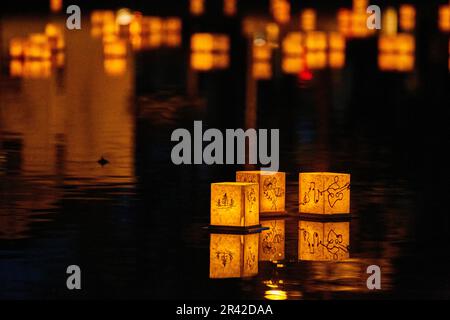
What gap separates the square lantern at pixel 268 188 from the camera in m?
20.7

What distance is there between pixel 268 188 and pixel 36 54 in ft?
88.3

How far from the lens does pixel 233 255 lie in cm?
1825

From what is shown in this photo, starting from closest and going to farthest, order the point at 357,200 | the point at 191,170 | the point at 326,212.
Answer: the point at 326,212 < the point at 357,200 < the point at 191,170

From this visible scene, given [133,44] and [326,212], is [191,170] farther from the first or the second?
[133,44]

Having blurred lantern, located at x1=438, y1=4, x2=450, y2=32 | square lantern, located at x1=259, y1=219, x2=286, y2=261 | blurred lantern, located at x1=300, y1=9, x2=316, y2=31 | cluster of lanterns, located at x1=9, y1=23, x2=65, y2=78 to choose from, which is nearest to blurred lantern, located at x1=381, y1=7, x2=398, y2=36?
blurred lantern, located at x1=438, y1=4, x2=450, y2=32

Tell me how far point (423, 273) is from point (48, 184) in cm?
807

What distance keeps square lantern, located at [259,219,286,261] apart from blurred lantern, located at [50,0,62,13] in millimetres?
43543

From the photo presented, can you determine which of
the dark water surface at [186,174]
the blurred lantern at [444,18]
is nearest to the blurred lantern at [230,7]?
the blurred lantern at [444,18]

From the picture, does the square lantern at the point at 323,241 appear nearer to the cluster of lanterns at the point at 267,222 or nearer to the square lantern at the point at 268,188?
the cluster of lanterns at the point at 267,222

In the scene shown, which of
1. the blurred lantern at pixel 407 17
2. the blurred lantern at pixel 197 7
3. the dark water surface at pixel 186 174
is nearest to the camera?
the dark water surface at pixel 186 174

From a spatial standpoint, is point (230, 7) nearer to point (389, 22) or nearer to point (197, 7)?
point (197, 7)

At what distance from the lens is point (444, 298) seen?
15773 mm
